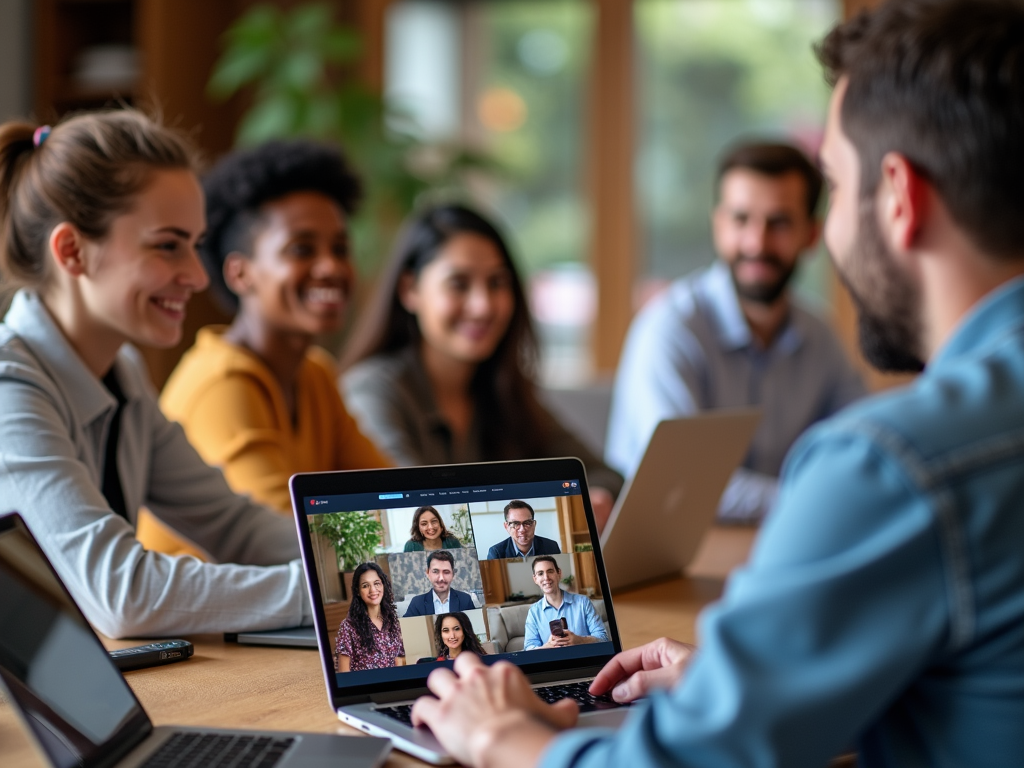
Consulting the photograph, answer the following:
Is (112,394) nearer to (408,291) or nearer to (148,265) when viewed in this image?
(148,265)

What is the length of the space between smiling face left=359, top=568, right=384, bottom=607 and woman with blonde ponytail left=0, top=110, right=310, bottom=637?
0.28 meters

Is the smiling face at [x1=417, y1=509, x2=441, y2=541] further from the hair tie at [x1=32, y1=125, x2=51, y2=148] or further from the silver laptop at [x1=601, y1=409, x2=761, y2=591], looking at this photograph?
the hair tie at [x1=32, y1=125, x2=51, y2=148]

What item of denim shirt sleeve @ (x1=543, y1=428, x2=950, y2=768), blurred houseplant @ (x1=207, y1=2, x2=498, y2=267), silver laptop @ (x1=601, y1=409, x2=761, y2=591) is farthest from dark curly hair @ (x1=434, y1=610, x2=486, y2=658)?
blurred houseplant @ (x1=207, y1=2, x2=498, y2=267)

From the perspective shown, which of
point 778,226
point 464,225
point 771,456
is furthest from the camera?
point 778,226

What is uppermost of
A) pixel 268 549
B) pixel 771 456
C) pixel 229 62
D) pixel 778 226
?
pixel 229 62

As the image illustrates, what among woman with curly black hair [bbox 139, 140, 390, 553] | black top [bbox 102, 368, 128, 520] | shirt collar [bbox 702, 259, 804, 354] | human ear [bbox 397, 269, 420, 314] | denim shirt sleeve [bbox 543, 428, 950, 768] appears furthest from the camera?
shirt collar [bbox 702, 259, 804, 354]

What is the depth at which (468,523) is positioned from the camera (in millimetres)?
1070

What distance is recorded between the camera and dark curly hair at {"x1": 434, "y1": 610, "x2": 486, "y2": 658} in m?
1.02

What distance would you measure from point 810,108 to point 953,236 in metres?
4.02

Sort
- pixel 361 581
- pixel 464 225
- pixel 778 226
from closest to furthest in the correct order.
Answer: pixel 361 581 → pixel 464 225 → pixel 778 226

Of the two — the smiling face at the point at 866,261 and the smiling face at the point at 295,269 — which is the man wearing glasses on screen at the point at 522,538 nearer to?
the smiling face at the point at 866,261

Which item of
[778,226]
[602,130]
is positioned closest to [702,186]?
[602,130]

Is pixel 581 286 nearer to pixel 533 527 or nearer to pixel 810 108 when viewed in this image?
pixel 810 108

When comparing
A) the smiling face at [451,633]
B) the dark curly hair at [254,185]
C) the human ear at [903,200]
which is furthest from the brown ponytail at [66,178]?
the human ear at [903,200]
